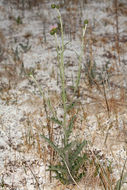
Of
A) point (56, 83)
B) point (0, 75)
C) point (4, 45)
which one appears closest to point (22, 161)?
point (56, 83)

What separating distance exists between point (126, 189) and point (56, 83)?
128cm

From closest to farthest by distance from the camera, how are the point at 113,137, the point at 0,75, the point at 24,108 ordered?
the point at 113,137 < the point at 24,108 < the point at 0,75

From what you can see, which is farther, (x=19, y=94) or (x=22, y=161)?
(x=19, y=94)

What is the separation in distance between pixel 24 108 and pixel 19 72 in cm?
63

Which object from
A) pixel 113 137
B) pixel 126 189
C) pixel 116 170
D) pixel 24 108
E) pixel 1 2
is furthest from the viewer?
pixel 1 2

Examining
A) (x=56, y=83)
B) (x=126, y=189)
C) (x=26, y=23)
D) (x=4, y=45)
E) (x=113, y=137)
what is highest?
(x=26, y=23)

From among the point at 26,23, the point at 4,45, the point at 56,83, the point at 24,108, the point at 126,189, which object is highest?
the point at 26,23

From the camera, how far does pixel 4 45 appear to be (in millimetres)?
3217

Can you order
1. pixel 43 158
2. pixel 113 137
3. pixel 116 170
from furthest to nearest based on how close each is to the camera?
pixel 113 137 < pixel 43 158 < pixel 116 170

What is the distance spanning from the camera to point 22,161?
167 cm

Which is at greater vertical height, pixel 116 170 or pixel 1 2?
pixel 1 2

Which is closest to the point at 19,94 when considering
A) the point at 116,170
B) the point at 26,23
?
the point at 116,170

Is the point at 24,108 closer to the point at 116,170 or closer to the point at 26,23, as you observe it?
the point at 116,170

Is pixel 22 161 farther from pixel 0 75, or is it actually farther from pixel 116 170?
pixel 0 75
